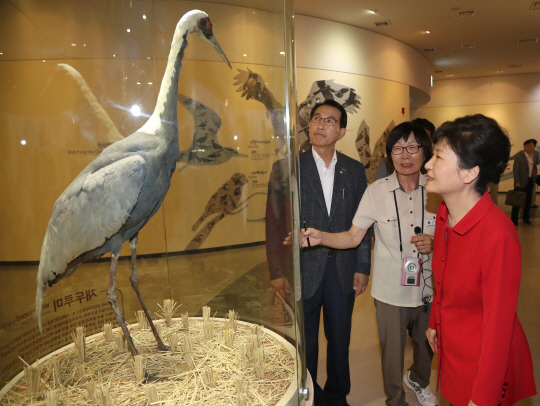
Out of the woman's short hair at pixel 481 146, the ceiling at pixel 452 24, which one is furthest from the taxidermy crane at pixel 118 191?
the ceiling at pixel 452 24

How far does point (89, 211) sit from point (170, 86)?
1.60 feet

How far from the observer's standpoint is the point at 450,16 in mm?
8047

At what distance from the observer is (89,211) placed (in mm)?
1329

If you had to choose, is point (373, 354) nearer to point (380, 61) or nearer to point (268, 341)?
point (268, 341)

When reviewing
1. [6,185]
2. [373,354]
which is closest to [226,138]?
[6,185]

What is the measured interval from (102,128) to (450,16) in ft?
28.1

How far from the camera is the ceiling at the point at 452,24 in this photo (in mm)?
7147

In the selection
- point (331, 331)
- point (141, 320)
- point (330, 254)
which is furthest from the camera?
point (331, 331)

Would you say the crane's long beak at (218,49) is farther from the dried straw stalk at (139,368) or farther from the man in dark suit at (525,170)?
the man in dark suit at (525,170)

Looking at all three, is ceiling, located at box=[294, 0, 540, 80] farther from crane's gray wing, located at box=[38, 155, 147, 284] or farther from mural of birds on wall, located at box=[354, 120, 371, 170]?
crane's gray wing, located at box=[38, 155, 147, 284]

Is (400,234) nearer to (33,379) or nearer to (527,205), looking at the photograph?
(33,379)

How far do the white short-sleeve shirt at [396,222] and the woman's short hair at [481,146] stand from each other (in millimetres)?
786

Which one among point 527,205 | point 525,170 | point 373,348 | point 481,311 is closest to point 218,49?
point 481,311

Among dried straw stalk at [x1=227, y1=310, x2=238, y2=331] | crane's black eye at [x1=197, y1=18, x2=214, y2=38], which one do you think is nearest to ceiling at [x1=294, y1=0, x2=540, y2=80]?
crane's black eye at [x1=197, y1=18, x2=214, y2=38]
